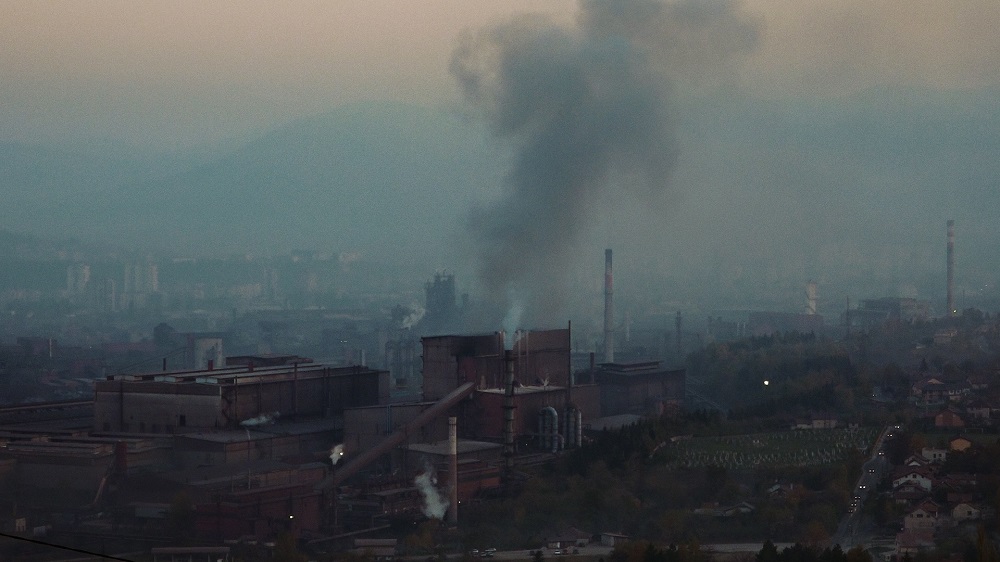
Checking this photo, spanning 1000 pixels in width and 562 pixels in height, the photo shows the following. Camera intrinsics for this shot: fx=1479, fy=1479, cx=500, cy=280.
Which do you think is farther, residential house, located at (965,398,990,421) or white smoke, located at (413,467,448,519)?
residential house, located at (965,398,990,421)

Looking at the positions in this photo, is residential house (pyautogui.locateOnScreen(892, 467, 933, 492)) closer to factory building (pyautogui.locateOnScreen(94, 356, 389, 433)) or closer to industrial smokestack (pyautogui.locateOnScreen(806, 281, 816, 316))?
factory building (pyautogui.locateOnScreen(94, 356, 389, 433))

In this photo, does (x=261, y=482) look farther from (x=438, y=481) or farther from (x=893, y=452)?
(x=893, y=452)

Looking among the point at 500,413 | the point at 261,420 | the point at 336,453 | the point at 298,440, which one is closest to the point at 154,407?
the point at 261,420

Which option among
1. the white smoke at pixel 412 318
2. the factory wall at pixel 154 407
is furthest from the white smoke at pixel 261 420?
the white smoke at pixel 412 318

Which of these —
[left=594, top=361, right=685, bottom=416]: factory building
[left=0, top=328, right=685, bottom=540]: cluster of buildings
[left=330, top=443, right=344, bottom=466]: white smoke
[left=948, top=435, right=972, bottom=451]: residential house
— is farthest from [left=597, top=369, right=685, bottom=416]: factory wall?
[left=948, top=435, right=972, bottom=451]: residential house

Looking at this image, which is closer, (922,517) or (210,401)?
(922,517)

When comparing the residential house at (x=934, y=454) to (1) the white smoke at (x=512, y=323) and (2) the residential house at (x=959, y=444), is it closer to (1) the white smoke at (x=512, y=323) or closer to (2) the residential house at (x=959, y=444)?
(2) the residential house at (x=959, y=444)

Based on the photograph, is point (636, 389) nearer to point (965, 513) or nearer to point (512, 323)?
point (512, 323)
